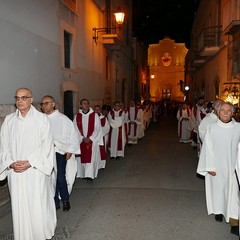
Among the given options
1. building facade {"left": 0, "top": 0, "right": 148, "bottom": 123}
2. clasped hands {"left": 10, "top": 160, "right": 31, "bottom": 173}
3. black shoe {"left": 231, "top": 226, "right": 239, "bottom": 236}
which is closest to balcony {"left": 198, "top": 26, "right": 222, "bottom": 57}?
building facade {"left": 0, "top": 0, "right": 148, "bottom": 123}

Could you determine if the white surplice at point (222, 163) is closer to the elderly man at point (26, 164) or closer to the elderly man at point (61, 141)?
the elderly man at point (61, 141)

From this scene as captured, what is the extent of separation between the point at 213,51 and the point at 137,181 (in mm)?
11276

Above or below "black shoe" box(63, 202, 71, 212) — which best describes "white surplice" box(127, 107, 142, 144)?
above

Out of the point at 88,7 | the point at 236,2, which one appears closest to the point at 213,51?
the point at 236,2

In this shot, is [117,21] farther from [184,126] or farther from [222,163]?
[222,163]

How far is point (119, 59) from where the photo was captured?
2241 cm

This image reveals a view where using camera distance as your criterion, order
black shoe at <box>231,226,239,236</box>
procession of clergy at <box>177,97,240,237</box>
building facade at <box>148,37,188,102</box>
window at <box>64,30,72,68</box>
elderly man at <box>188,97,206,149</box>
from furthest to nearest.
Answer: building facade at <box>148,37,188,102</box> → elderly man at <box>188,97,206,149</box> → window at <box>64,30,72,68</box> → procession of clergy at <box>177,97,240,237</box> → black shoe at <box>231,226,239,236</box>

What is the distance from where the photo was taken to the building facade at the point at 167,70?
51375 millimetres

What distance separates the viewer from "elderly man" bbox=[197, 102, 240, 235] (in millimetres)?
5137

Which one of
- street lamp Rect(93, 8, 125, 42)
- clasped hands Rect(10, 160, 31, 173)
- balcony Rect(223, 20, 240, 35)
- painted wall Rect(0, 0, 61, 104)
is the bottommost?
clasped hands Rect(10, 160, 31, 173)

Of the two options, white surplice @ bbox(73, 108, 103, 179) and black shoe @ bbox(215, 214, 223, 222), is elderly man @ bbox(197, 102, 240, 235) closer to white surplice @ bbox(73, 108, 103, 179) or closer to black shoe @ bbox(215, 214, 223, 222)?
black shoe @ bbox(215, 214, 223, 222)

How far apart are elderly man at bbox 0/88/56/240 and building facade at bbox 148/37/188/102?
4672cm

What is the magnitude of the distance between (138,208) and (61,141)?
1.79 metres

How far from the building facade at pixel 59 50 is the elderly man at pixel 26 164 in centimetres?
287
